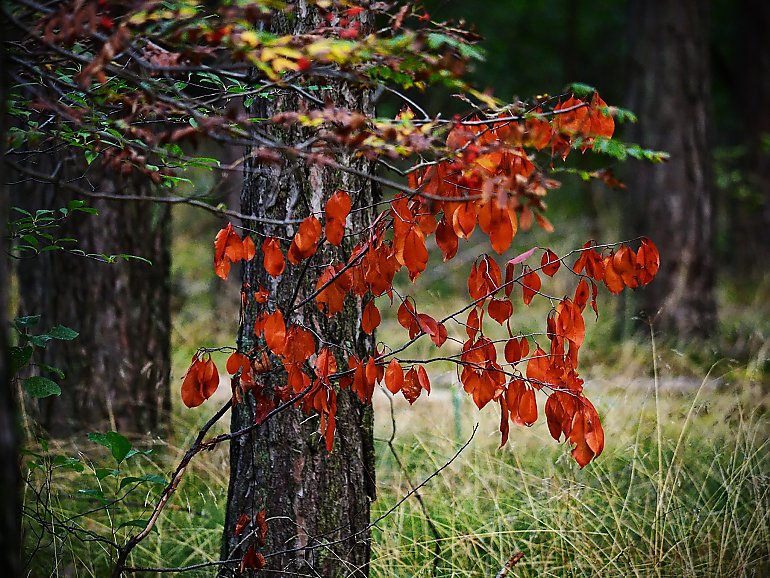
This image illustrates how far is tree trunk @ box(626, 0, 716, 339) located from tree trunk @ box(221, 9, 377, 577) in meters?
5.30

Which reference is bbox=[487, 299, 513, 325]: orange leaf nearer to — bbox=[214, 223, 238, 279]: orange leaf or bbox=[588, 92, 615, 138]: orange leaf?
bbox=[588, 92, 615, 138]: orange leaf

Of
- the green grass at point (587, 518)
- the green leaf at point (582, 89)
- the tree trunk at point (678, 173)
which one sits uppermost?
the tree trunk at point (678, 173)

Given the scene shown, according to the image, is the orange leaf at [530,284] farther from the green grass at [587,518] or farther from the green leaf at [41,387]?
the green leaf at [41,387]

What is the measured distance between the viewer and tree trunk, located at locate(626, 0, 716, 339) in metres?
7.23

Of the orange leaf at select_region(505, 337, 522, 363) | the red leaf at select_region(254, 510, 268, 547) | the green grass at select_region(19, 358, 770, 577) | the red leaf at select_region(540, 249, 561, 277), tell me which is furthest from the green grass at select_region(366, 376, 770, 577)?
the red leaf at select_region(540, 249, 561, 277)

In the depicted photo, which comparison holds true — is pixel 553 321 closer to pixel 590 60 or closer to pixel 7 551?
pixel 7 551

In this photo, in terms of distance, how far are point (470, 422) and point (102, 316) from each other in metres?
2.02

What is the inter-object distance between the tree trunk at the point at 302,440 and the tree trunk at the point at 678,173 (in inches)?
209

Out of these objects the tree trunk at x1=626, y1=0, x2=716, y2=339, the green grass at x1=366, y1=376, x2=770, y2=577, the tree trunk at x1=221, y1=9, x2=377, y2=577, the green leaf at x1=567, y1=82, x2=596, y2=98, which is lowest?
the green grass at x1=366, y1=376, x2=770, y2=577

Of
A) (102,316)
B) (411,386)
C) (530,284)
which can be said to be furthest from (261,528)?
(102,316)

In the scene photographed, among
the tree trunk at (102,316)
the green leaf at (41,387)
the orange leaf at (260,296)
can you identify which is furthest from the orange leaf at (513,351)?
the tree trunk at (102,316)

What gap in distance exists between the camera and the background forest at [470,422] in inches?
108

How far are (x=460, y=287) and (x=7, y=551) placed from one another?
10.6m

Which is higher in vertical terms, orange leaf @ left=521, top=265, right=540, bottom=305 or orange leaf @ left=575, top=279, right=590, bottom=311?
orange leaf @ left=521, top=265, right=540, bottom=305
